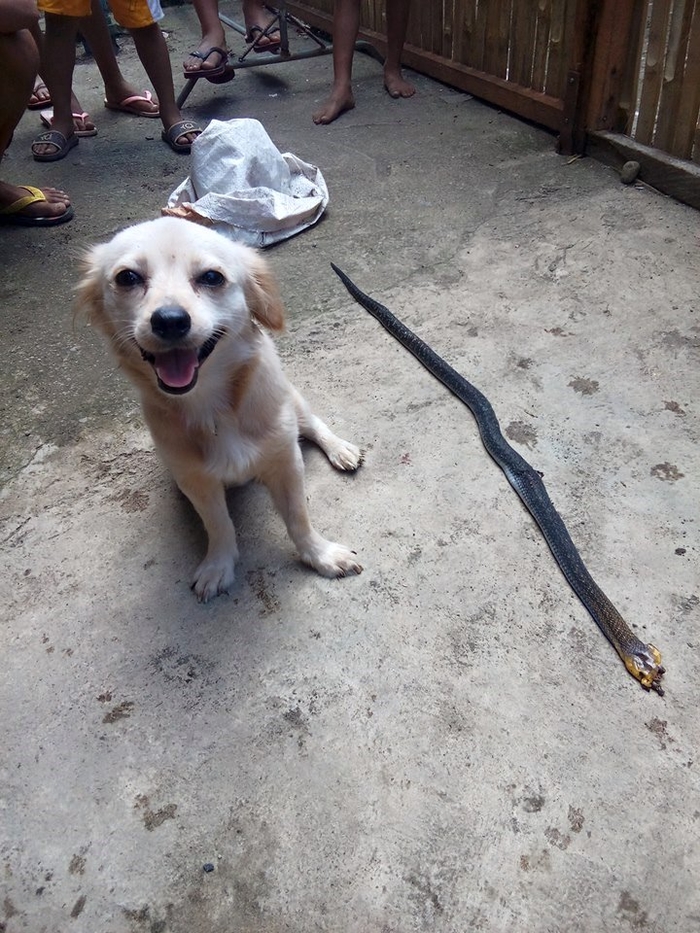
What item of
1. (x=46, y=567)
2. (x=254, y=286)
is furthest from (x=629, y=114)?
(x=46, y=567)

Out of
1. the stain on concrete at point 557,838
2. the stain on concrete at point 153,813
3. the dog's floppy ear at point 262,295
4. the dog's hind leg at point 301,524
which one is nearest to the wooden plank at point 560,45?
the dog's floppy ear at point 262,295

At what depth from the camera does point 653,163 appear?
3250 mm

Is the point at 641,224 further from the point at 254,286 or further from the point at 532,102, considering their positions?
the point at 254,286

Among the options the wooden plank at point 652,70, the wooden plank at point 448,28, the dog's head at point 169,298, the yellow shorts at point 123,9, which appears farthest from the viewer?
the wooden plank at point 448,28

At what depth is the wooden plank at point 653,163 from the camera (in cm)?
310

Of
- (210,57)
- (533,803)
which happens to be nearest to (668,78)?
(210,57)

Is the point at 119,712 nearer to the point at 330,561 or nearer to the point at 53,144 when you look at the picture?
the point at 330,561

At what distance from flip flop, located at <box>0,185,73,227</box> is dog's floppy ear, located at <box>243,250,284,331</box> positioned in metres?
2.24

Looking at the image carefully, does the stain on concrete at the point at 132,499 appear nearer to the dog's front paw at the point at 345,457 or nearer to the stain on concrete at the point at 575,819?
the dog's front paw at the point at 345,457

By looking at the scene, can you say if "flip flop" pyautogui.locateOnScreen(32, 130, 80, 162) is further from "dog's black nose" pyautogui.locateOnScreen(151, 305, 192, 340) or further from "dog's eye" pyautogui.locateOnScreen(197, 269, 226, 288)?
"dog's black nose" pyautogui.locateOnScreen(151, 305, 192, 340)

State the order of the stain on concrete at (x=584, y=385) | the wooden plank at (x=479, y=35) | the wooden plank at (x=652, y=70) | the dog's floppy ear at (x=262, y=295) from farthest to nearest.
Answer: the wooden plank at (x=479, y=35) < the wooden plank at (x=652, y=70) < the stain on concrete at (x=584, y=385) < the dog's floppy ear at (x=262, y=295)

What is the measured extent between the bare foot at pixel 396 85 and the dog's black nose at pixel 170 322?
13.0ft

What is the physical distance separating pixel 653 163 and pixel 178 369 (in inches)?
114

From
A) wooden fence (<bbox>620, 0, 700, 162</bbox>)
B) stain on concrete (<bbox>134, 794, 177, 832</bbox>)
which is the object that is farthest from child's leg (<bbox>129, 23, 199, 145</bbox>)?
stain on concrete (<bbox>134, 794, 177, 832</bbox>)
